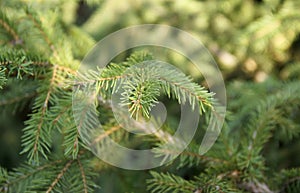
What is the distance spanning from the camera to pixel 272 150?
1626 millimetres

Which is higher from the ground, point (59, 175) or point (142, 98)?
point (142, 98)

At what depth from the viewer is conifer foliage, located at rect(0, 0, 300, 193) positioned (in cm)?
87

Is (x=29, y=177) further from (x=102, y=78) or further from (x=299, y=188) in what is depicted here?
(x=299, y=188)

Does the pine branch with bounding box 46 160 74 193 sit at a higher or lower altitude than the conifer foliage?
lower

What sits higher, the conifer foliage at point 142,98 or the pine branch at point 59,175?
the conifer foliage at point 142,98

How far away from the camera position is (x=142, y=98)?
2.54 feet

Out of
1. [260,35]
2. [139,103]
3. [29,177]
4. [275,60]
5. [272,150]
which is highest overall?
[275,60]

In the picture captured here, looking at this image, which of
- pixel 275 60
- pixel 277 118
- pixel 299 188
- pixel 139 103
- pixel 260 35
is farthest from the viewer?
pixel 275 60

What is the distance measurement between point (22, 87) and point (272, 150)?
1.04m

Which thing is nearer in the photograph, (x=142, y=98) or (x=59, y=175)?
(x=142, y=98)

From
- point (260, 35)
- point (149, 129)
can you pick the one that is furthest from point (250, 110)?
point (149, 129)

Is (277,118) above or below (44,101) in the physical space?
above

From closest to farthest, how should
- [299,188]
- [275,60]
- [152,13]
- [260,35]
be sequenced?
1. [299,188]
2. [260,35]
3. [152,13]
4. [275,60]

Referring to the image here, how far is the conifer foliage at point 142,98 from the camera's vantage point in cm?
87
